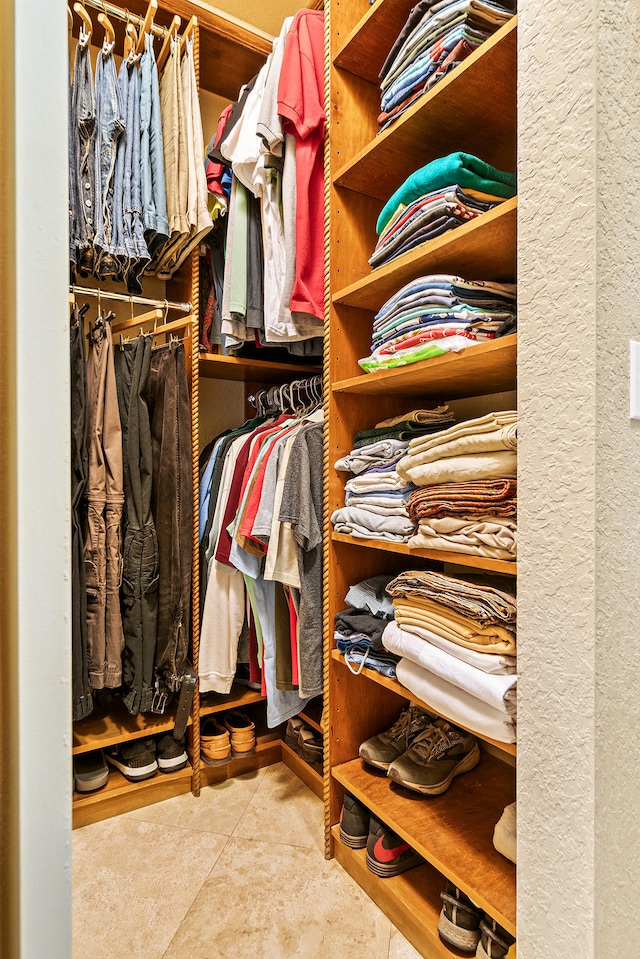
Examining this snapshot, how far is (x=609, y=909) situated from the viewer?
31.0 inches

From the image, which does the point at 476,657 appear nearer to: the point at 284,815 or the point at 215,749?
the point at 284,815

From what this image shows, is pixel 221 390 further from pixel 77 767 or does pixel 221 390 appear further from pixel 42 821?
→ pixel 42 821

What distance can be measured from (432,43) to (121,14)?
1.14m

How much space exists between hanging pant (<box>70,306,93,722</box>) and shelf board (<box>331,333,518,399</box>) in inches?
29.3

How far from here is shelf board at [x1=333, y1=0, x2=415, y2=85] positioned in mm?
1263

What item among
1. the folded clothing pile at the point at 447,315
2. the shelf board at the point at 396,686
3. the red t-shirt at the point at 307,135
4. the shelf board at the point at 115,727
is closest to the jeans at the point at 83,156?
the red t-shirt at the point at 307,135

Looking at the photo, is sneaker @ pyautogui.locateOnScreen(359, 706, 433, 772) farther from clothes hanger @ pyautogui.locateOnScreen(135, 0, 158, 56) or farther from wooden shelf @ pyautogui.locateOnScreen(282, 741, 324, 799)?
clothes hanger @ pyautogui.locateOnScreen(135, 0, 158, 56)

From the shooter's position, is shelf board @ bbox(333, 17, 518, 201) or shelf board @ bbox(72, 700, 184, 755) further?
shelf board @ bbox(72, 700, 184, 755)

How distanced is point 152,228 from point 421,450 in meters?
1.09

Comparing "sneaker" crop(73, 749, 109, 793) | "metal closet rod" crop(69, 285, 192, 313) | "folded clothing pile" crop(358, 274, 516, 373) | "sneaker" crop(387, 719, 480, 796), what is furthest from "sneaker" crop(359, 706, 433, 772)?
"metal closet rod" crop(69, 285, 192, 313)

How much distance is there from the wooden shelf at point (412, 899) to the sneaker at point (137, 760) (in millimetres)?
709

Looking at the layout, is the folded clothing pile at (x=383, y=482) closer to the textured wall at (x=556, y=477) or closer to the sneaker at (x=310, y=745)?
the textured wall at (x=556, y=477)

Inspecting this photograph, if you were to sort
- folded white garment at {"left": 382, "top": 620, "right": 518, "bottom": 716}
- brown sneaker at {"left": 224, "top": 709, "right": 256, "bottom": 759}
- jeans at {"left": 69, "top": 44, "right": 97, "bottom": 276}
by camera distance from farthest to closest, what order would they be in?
brown sneaker at {"left": 224, "top": 709, "right": 256, "bottom": 759} → jeans at {"left": 69, "top": 44, "right": 97, "bottom": 276} → folded white garment at {"left": 382, "top": 620, "right": 518, "bottom": 716}

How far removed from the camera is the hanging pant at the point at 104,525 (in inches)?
62.8
